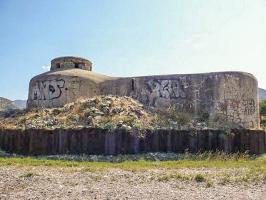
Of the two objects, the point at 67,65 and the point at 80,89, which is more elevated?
the point at 67,65

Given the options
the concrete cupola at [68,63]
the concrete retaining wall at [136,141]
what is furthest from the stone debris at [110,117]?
the concrete cupola at [68,63]

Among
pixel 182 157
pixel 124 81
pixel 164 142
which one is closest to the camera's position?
pixel 182 157

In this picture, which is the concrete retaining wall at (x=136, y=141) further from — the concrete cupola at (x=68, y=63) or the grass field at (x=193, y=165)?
the concrete cupola at (x=68, y=63)

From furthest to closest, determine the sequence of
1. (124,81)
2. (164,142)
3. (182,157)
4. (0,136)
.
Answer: (124,81) < (0,136) < (164,142) < (182,157)

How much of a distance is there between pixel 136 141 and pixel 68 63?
16.4 meters

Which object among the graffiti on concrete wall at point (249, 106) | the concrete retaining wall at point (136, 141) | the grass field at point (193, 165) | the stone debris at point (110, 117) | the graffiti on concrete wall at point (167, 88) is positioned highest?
the graffiti on concrete wall at point (167, 88)

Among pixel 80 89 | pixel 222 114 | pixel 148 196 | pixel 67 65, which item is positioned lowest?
pixel 148 196

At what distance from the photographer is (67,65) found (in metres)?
32.3

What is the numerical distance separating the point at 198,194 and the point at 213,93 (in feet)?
49.2

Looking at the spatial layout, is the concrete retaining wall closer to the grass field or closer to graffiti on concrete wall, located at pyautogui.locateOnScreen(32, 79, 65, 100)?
the grass field

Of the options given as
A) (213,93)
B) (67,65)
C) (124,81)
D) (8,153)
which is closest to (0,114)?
(67,65)

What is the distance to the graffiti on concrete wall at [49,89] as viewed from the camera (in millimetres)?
27797

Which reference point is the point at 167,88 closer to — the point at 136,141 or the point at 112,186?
the point at 136,141

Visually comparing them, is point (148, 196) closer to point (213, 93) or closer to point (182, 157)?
point (182, 157)
